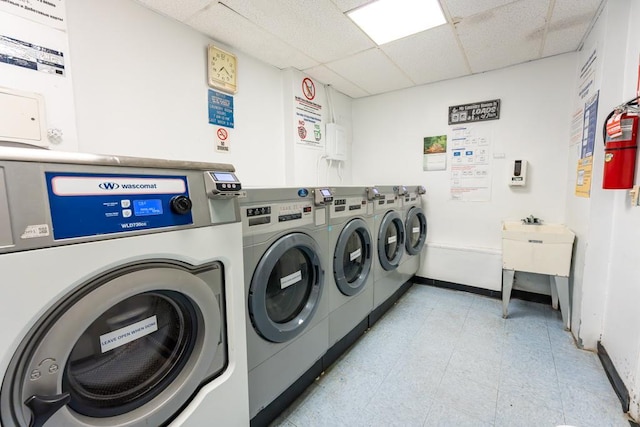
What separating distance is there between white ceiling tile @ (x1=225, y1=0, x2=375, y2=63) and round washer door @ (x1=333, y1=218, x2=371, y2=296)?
1384 millimetres

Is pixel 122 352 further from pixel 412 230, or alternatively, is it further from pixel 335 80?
pixel 335 80

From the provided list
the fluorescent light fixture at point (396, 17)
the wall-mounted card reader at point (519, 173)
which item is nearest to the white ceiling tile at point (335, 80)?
the fluorescent light fixture at point (396, 17)

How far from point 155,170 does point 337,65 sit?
235 centimetres

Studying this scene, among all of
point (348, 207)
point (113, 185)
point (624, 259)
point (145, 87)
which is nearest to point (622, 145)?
point (624, 259)

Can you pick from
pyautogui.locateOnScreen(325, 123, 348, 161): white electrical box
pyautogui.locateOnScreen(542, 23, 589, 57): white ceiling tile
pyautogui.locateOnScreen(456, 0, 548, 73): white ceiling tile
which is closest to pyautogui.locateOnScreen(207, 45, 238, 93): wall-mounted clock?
pyautogui.locateOnScreen(325, 123, 348, 161): white electrical box

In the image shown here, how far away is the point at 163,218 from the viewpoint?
758 millimetres

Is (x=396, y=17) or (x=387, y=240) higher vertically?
(x=396, y=17)

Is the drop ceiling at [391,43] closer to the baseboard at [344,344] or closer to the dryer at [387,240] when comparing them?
the dryer at [387,240]

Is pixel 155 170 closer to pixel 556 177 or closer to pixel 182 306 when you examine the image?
pixel 182 306

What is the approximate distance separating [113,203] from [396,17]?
2093mm

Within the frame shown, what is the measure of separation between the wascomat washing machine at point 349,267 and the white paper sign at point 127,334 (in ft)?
3.27

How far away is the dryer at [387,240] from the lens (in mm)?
2213

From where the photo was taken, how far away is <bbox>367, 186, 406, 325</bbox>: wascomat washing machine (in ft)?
7.27

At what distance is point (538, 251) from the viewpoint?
2.25 metres
